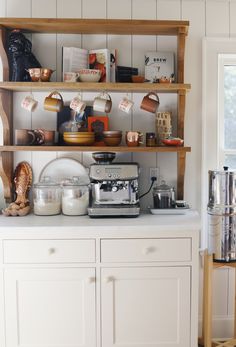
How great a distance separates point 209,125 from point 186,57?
0.47 meters

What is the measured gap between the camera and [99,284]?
7.10 feet

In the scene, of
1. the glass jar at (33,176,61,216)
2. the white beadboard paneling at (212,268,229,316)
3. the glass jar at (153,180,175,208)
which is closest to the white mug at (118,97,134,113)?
the glass jar at (153,180,175,208)

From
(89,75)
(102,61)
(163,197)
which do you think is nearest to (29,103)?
(89,75)

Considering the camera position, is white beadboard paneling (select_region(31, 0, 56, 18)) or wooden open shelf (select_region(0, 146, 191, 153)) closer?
wooden open shelf (select_region(0, 146, 191, 153))

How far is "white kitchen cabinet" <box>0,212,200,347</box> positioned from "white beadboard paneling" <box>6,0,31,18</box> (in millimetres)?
1347

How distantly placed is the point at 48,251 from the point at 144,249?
20.7 inches

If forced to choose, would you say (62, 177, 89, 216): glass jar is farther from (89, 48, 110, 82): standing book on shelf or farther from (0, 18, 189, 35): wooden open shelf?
(0, 18, 189, 35): wooden open shelf

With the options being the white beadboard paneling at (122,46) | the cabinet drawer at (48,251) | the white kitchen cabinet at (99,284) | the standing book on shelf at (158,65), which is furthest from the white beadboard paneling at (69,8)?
the cabinet drawer at (48,251)

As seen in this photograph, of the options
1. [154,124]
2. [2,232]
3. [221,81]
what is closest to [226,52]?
[221,81]

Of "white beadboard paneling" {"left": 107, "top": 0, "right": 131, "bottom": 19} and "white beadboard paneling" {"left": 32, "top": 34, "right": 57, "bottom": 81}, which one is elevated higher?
"white beadboard paneling" {"left": 107, "top": 0, "right": 131, "bottom": 19}

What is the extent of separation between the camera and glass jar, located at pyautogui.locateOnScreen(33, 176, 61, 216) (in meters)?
2.42

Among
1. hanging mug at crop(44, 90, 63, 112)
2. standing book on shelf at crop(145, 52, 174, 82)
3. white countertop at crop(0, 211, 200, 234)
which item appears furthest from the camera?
standing book on shelf at crop(145, 52, 174, 82)

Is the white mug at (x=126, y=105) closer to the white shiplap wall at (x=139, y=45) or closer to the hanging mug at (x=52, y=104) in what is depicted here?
the white shiplap wall at (x=139, y=45)

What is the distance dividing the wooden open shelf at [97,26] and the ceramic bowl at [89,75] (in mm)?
267
